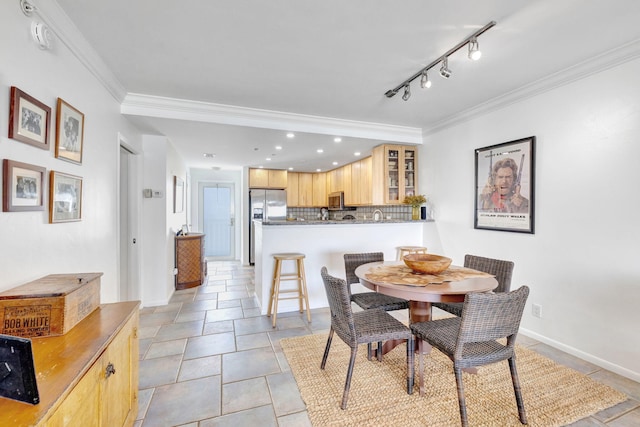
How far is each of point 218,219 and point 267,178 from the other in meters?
1.81

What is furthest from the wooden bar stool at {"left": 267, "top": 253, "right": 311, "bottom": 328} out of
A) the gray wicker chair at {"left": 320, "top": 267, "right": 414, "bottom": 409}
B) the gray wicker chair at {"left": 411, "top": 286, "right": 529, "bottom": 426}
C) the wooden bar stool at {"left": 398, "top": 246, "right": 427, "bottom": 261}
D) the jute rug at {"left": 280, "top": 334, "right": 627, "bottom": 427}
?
the gray wicker chair at {"left": 411, "top": 286, "right": 529, "bottom": 426}

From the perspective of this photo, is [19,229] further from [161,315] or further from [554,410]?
[554,410]

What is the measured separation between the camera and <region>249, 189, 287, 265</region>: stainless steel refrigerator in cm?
636

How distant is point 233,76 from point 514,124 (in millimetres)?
2846

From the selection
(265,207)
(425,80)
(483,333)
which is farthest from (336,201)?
(483,333)

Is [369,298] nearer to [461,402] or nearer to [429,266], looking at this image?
[429,266]

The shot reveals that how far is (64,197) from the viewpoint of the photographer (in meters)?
1.83

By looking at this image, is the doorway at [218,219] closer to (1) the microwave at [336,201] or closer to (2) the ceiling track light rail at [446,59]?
(1) the microwave at [336,201]

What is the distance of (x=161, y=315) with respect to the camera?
11.0ft

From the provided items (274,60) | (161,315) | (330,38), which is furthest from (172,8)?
(161,315)

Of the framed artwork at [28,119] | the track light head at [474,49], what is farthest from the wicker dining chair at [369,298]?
the framed artwork at [28,119]

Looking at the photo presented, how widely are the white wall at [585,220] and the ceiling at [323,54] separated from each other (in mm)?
287

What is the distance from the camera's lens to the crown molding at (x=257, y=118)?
297 centimetres

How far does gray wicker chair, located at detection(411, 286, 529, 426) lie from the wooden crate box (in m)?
1.89
